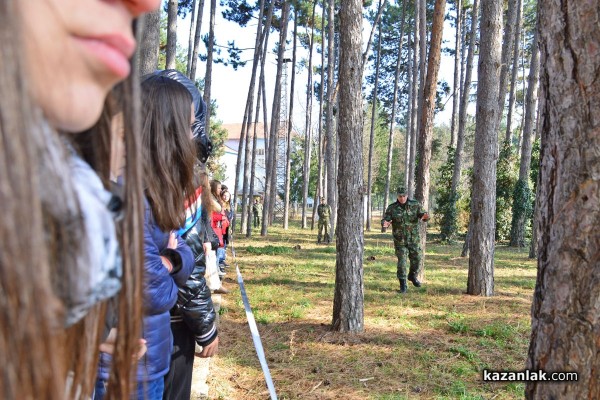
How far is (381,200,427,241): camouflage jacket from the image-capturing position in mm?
10219

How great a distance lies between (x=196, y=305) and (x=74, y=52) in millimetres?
1989

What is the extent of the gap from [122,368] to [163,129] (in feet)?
3.85

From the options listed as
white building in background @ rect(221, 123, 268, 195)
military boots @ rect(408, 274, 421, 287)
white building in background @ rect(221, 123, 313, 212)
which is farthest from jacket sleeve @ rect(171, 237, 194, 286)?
white building in background @ rect(221, 123, 268, 195)

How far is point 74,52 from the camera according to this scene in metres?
0.54

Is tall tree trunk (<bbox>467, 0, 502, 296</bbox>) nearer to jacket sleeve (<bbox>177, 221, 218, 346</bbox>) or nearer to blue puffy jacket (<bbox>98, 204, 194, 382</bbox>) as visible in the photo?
jacket sleeve (<bbox>177, 221, 218, 346</bbox>)

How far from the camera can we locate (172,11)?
8773 mm

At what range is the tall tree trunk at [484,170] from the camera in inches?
357

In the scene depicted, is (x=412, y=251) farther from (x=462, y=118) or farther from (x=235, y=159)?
(x=235, y=159)

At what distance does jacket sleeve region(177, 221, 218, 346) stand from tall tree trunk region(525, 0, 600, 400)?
58.1 inches

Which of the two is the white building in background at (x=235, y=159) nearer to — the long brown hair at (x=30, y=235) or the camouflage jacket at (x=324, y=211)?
the camouflage jacket at (x=324, y=211)

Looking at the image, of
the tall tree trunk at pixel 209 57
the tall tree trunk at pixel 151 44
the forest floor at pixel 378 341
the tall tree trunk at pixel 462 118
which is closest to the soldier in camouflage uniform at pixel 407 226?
the forest floor at pixel 378 341

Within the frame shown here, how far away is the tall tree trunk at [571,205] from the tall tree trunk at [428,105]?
27.7 feet

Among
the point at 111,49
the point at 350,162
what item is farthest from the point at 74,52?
the point at 350,162

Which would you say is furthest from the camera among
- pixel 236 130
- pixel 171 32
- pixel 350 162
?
pixel 236 130
